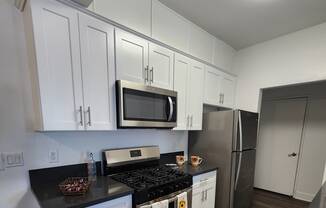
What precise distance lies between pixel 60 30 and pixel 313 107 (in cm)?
421

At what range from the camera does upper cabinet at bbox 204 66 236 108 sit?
2.45 m

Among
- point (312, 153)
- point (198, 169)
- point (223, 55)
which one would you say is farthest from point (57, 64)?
point (312, 153)

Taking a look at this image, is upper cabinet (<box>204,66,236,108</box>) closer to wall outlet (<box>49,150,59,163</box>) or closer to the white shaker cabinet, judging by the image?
the white shaker cabinet

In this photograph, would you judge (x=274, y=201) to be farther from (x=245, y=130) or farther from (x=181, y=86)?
(x=181, y=86)

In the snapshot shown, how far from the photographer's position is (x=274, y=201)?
3.13m

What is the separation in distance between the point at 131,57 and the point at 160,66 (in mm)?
376

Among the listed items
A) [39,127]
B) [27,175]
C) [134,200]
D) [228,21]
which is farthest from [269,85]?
[27,175]

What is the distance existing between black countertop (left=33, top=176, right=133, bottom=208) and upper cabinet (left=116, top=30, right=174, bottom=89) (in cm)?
94

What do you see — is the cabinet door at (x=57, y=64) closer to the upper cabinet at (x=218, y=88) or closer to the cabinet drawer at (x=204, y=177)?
the cabinet drawer at (x=204, y=177)

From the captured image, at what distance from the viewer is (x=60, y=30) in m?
1.20

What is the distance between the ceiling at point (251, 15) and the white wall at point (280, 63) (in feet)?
0.50

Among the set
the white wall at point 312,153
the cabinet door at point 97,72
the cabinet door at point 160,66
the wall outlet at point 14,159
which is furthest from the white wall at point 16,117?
the white wall at point 312,153

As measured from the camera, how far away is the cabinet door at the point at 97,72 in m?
1.32

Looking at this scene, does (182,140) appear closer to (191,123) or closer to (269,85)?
(191,123)
